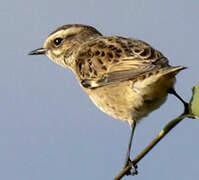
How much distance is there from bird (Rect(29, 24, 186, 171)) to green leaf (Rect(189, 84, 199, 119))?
0.99 metres

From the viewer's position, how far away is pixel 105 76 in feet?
23.1

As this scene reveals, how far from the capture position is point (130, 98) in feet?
20.6

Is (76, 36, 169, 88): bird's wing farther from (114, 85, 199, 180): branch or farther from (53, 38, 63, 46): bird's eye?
(114, 85, 199, 180): branch

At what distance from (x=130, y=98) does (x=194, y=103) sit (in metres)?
2.60

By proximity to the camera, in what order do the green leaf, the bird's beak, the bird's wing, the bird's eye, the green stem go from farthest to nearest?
the bird's eye, the bird's beak, the bird's wing, the green leaf, the green stem

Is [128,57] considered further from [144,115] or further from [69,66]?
[69,66]

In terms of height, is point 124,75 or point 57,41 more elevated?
point 124,75

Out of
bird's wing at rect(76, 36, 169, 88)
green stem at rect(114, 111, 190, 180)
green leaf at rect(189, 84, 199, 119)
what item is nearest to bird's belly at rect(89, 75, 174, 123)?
bird's wing at rect(76, 36, 169, 88)

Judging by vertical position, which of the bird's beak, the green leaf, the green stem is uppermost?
the green leaf

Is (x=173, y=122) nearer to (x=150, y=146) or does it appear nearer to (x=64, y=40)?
(x=150, y=146)

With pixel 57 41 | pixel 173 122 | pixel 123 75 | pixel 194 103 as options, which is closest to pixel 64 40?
pixel 57 41

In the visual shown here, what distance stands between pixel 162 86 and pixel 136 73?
438 mm

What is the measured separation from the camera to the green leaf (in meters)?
3.56

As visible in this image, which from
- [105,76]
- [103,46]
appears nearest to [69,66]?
[103,46]
